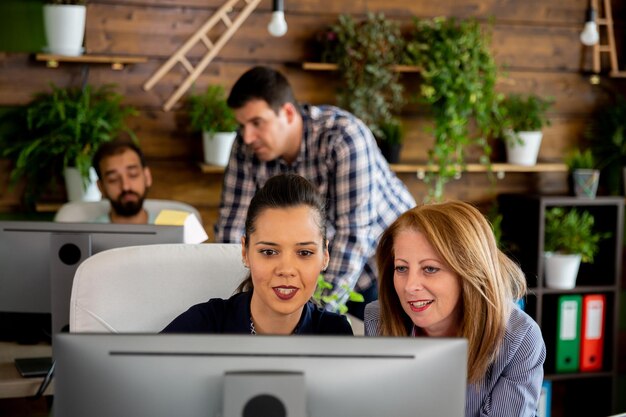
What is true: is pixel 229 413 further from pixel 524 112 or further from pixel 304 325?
pixel 524 112

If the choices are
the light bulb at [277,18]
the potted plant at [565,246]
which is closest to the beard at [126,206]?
the light bulb at [277,18]

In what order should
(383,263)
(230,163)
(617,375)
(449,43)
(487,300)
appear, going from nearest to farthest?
(487,300)
(383,263)
(230,163)
(449,43)
(617,375)

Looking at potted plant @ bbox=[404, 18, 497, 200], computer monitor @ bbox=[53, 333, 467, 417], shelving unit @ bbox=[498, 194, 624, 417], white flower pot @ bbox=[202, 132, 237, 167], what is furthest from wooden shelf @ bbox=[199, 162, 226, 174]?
computer monitor @ bbox=[53, 333, 467, 417]

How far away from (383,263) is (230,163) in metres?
1.16

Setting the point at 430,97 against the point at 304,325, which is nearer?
the point at 304,325

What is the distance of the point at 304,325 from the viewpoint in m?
1.77

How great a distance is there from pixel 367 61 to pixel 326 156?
4.18 feet

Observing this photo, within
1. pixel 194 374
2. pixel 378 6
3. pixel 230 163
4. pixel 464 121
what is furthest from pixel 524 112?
pixel 194 374

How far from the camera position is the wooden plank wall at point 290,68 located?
369 cm

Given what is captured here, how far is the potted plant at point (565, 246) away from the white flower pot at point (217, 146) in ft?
5.17

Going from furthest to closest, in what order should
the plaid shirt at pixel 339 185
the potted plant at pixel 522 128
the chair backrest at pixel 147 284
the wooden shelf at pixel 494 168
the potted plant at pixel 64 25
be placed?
the potted plant at pixel 522 128, the wooden shelf at pixel 494 168, the potted plant at pixel 64 25, the plaid shirt at pixel 339 185, the chair backrest at pixel 147 284

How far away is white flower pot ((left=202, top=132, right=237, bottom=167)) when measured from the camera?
12.1 ft

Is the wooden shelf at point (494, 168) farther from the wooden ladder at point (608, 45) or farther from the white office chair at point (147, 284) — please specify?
the white office chair at point (147, 284)

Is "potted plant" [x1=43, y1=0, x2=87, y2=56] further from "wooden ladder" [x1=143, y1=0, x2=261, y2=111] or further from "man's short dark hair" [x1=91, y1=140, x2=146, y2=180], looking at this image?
"man's short dark hair" [x1=91, y1=140, x2=146, y2=180]
